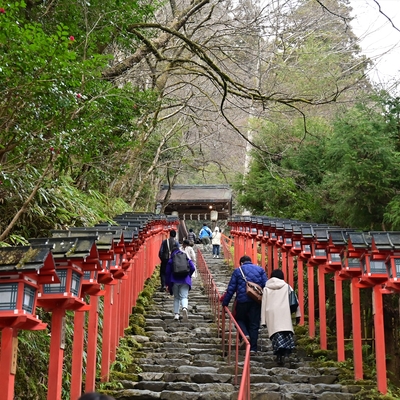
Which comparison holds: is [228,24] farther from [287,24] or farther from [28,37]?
[28,37]

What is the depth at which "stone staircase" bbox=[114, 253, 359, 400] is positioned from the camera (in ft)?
27.4

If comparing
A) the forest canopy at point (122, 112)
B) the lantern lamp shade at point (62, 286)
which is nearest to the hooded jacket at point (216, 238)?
the forest canopy at point (122, 112)

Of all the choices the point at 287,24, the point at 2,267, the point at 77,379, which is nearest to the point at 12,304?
the point at 2,267

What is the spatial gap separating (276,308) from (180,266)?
2.98 meters

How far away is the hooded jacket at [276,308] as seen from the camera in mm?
9938

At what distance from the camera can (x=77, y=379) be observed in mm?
7113

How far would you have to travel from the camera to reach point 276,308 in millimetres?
10023

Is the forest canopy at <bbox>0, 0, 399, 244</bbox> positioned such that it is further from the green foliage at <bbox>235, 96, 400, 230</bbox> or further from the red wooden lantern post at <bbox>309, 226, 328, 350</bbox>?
the red wooden lantern post at <bbox>309, 226, 328, 350</bbox>

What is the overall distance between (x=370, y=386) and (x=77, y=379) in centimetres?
463

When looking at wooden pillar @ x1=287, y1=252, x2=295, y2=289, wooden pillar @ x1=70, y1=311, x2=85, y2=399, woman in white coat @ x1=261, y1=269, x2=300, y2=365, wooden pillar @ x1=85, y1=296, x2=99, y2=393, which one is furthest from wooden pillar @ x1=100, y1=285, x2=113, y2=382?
wooden pillar @ x1=287, y1=252, x2=295, y2=289

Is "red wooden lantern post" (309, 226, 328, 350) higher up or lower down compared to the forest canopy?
lower down

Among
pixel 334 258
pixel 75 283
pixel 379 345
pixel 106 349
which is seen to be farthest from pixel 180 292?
pixel 75 283

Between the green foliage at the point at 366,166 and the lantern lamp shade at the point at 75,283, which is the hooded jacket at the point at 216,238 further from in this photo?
the lantern lamp shade at the point at 75,283

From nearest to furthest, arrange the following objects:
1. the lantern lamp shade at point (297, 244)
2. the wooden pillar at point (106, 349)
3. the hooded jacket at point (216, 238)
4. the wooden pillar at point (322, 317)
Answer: the wooden pillar at point (106, 349), the wooden pillar at point (322, 317), the lantern lamp shade at point (297, 244), the hooded jacket at point (216, 238)
